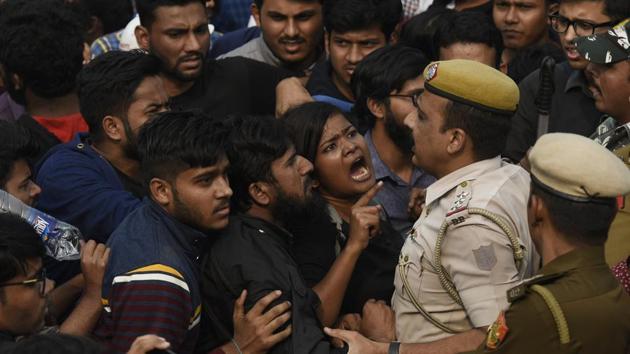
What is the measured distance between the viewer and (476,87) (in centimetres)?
425

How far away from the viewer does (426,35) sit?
22.6 feet

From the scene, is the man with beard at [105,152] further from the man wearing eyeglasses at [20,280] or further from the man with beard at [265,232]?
the man wearing eyeglasses at [20,280]

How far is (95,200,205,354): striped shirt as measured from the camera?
4039mm

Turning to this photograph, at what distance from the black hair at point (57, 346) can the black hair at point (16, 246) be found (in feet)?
4.18

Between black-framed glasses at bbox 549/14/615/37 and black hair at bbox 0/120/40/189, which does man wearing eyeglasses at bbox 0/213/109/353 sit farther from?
black-framed glasses at bbox 549/14/615/37

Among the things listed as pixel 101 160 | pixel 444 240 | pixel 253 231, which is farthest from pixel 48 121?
pixel 444 240

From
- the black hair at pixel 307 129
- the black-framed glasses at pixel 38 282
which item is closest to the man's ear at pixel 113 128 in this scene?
the black hair at pixel 307 129

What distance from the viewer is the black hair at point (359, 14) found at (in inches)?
268

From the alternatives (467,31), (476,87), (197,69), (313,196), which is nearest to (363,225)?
(313,196)

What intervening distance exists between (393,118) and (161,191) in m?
1.68

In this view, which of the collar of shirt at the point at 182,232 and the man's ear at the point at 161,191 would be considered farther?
the man's ear at the point at 161,191

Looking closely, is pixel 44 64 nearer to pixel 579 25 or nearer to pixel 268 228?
pixel 268 228

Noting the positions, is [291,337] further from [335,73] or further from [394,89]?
[335,73]

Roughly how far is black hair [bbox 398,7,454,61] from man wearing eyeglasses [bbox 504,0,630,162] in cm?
92
